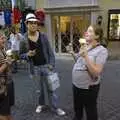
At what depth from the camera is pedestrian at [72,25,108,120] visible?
4176 mm

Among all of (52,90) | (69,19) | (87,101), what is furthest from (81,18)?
(87,101)

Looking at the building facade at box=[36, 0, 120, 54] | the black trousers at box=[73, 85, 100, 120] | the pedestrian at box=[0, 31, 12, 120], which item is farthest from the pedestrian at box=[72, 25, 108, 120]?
the building facade at box=[36, 0, 120, 54]

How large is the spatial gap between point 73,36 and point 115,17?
2.26 m

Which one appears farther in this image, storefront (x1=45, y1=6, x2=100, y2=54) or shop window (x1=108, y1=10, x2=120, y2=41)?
storefront (x1=45, y1=6, x2=100, y2=54)

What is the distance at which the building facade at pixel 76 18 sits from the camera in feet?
51.2

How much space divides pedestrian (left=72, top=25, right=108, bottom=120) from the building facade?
10503 millimetres

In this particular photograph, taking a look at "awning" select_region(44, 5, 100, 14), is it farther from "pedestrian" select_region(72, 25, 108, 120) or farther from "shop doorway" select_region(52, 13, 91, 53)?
"pedestrian" select_region(72, 25, 108, 120)

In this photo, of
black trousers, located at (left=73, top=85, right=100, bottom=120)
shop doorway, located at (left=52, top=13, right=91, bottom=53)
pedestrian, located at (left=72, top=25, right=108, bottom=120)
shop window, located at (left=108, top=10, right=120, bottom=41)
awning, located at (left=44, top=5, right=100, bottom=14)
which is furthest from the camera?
shop doorway, located at (left=52, top=13, right=91, bottom=53)

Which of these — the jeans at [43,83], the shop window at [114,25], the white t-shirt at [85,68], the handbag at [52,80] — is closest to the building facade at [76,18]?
the shop window at [114,25]

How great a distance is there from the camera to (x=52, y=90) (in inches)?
228

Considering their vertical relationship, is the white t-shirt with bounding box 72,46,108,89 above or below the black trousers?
above

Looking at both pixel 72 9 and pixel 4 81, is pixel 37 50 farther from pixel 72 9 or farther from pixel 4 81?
pixel 72 9

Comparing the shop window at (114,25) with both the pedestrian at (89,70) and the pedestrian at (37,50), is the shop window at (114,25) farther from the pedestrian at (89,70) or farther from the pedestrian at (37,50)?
the pedestrian at (89,70)

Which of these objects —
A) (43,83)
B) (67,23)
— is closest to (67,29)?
(67,23)
